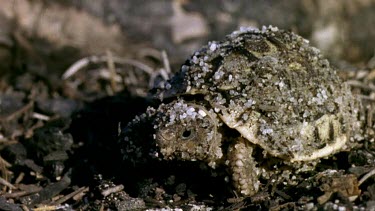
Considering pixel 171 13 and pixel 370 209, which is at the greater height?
pixel 171 13

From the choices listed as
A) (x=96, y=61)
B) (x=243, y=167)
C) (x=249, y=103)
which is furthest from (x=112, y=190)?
(x=96, y=61)

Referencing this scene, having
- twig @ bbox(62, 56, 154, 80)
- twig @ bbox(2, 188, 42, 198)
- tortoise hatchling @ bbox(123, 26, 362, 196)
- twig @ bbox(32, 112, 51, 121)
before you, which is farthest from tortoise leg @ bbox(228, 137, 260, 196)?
twig @ bbox(62, 56, 154, 80)

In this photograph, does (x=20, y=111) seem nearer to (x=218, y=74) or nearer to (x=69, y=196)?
(x=69, y=196)

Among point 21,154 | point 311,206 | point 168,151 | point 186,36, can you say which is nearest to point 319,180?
point 311,206

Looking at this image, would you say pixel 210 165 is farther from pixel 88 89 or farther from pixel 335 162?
pixel 88 89

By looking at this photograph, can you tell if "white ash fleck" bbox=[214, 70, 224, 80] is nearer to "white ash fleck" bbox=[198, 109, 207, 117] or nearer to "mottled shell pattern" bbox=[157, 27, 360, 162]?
"mottled shell pattern" bbox=[157, 27, 360, 162]

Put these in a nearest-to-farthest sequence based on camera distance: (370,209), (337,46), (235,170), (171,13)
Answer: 1. (370,209)
2. (235,170)
3. (171,13)
4. (337,46)

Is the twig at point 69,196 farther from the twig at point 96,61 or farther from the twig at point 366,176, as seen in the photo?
the twig at point 96,61
